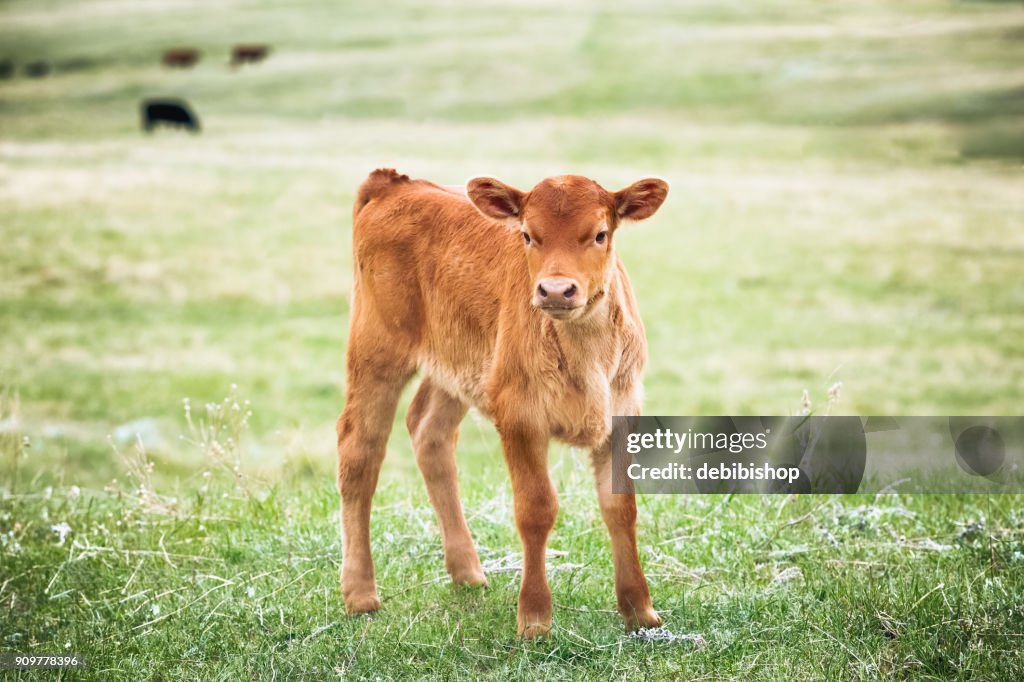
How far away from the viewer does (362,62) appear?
56.0 m

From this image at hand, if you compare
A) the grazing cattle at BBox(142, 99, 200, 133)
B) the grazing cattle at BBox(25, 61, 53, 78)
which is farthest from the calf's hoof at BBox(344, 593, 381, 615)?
the grazing cattle at BBox(25, 61, 53, 78)

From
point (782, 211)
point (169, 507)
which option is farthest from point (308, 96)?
point (169, 507)

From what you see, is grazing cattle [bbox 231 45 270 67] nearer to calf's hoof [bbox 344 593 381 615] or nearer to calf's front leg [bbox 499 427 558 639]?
calf's hoof [bbox 344 593 381 615]

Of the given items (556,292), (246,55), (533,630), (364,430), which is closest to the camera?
(556,292)

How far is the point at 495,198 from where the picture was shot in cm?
544

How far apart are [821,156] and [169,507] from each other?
35.7 m

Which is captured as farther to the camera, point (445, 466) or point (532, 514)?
point (445, 466)

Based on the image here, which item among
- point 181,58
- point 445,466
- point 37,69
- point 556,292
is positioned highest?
point 556,292

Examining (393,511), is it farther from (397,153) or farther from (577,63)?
(577,63)

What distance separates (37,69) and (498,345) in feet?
181

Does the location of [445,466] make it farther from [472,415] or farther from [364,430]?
[472,415]
